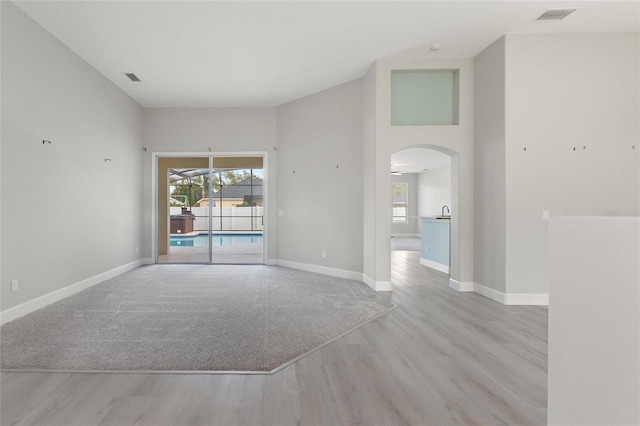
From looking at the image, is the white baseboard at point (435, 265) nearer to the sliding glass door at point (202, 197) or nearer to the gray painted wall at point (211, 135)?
the gray painted wall at point (211, 135)

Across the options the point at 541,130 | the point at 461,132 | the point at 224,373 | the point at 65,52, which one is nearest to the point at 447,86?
the point at 461,132

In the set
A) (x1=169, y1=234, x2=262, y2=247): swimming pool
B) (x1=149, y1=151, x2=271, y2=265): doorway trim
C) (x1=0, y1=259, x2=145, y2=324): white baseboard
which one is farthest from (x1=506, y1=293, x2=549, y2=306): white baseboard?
(x1=169, y1=234, x2=262, y2=247): swimming pool

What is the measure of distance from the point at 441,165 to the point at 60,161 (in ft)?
37.5

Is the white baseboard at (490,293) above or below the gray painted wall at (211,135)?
below

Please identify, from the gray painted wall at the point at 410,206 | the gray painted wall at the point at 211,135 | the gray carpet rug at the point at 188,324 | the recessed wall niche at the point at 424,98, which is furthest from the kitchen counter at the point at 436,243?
the gray painted wall at the point at 410,206

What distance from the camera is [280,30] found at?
363 centimetres

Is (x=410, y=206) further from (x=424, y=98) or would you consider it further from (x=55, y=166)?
(x=55, y=166)

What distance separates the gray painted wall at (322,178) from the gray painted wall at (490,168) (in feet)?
5.74

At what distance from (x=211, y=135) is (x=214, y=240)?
561 centimetres

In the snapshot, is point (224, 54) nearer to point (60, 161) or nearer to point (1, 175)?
point (60, 161)

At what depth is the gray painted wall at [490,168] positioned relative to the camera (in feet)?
12.7

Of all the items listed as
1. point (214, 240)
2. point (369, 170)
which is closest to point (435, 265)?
point (369, 170)

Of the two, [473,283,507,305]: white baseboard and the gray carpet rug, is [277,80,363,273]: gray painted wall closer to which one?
the gray carpet rug

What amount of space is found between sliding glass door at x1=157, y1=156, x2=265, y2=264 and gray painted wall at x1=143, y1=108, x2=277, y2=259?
0.40 m
